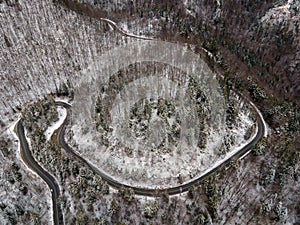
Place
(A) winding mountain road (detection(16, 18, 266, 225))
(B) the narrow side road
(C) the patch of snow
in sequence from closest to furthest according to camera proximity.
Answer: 1. (B) the narrow side road
2. (A) winding mountain road (detection(16, 18, 266, 225))
3. (C) the patch of snow

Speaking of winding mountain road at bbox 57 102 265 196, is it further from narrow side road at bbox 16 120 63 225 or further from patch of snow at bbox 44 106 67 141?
narrow side road at bbox 16 120 63 225

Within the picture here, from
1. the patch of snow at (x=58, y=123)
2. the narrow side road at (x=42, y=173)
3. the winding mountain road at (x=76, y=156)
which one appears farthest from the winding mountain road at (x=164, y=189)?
the narrow side road at (x=42, y=173)

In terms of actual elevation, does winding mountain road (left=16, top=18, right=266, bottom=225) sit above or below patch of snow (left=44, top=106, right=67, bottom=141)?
below

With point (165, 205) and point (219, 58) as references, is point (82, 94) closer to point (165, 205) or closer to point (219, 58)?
point (165, 205)

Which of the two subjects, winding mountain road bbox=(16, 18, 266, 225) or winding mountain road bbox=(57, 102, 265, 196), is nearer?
winding mountain road bbox=(16, 18, 266, 225)

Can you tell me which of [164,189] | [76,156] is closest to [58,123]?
[76,156]

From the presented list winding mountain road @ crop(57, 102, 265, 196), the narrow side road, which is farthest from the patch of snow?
the narrow side road

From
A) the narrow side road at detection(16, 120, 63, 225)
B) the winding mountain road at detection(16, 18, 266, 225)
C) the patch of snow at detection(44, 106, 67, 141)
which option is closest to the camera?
the narrow side road at detection(16, 120, 63, 225)

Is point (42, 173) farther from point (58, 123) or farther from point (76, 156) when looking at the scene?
point (58, 123)

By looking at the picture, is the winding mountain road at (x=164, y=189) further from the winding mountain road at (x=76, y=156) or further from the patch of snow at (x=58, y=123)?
the patch of snow at (x=58, y=123)

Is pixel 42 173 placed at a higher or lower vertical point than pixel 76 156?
lower

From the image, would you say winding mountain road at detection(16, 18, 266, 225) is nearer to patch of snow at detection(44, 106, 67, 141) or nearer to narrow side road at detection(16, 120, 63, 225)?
narrow side road at detection(16, 120, 63, 225)
